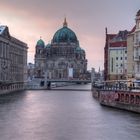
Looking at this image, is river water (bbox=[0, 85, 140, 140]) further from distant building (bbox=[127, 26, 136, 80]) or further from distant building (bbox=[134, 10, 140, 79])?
distant building (bbox=[127, 26, 136, 80])

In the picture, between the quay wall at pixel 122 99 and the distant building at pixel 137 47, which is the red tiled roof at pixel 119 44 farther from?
the distant building at pixel 137 47

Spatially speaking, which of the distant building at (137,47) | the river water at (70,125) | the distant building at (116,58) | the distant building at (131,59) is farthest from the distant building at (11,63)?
the river water at (70,125)

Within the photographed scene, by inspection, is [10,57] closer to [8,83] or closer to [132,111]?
[8,83]

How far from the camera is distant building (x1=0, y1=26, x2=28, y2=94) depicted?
154 meters

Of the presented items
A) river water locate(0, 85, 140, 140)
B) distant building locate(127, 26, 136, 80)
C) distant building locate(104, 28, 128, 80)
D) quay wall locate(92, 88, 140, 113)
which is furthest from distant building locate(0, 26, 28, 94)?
river water locate(0, 85, 140, 140)

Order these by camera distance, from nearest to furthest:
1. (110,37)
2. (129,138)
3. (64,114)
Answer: (129,138) → (64,114) → (110,37)

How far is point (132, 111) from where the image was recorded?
73188mm

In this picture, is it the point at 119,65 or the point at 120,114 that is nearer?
the point at 120,114

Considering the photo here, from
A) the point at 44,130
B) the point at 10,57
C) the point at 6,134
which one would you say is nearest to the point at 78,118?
the point at 44,130

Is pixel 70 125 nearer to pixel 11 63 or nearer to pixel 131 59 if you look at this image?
pixel 131 59

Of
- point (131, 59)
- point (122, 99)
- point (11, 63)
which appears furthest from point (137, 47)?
point (11, 63)

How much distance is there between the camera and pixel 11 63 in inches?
6693

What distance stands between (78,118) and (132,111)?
8787mm

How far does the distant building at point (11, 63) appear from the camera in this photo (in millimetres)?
153750
